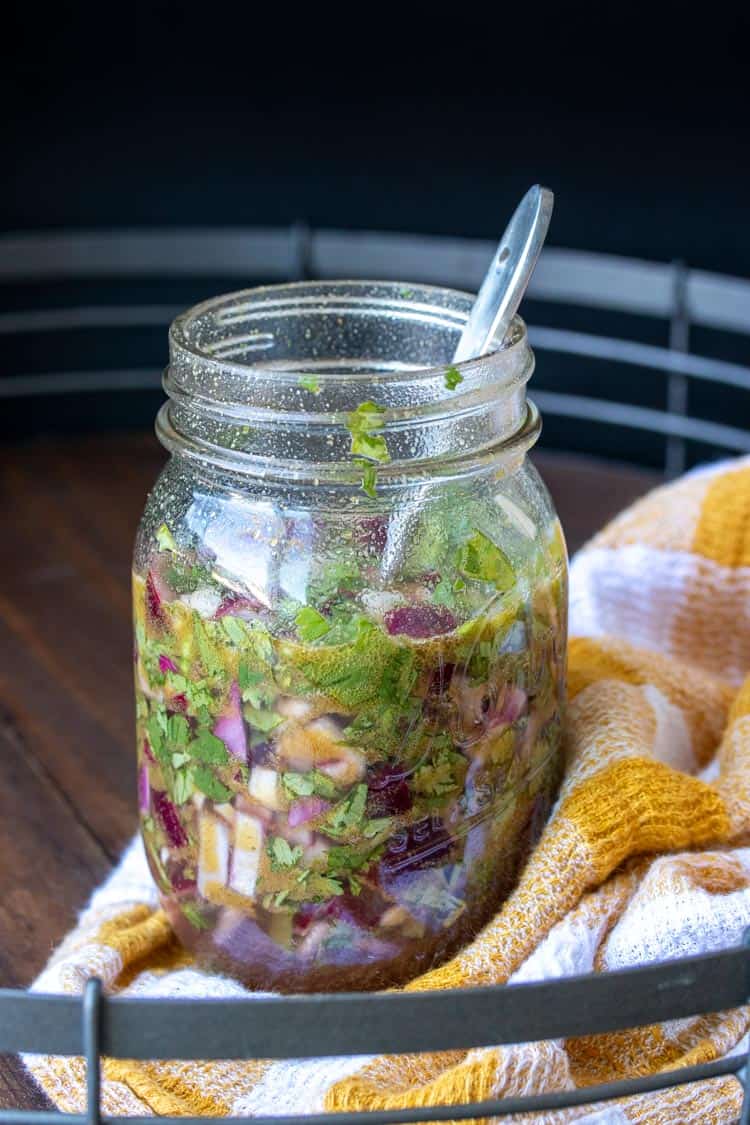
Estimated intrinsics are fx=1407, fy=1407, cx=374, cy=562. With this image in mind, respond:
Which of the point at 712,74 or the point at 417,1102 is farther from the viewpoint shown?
the point at 712,74

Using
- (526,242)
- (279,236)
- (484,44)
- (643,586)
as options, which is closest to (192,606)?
(526,242)

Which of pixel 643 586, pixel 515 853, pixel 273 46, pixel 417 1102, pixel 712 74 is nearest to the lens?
pixel 417 1102

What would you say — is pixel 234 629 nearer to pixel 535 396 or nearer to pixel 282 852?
pixel 282 852

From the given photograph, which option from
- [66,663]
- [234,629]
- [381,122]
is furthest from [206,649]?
[381,122]

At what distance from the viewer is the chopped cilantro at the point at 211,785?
51 cm

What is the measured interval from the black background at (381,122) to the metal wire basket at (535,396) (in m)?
0.07

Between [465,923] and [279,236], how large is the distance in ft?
3.43

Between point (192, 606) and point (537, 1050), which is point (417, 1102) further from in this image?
point (192, 606)

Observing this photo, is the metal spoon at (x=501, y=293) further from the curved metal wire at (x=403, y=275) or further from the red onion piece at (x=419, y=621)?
the curved metal wire at (x=403, y=275)

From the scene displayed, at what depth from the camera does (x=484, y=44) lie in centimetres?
147

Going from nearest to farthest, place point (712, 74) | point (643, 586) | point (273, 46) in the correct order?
point (643, 586)
point (712, 74)
point (273, 46)

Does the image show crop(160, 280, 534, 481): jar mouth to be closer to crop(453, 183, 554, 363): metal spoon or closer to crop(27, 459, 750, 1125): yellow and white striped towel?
crop(453, 183, 554, 363): metal spoon

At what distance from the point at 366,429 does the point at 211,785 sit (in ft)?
0.47

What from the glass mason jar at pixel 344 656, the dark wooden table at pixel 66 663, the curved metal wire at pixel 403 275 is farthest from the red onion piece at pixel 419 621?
the curved metal wire at pixel 403 275
